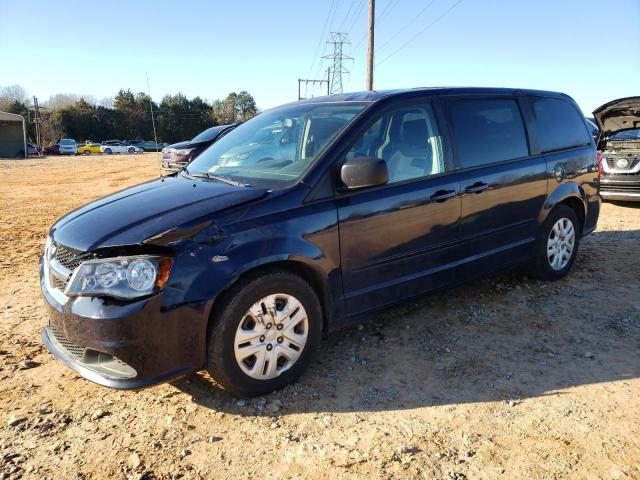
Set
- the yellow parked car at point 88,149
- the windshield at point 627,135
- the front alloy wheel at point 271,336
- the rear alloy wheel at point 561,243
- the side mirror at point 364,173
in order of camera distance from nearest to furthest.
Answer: the front alloy wheel at point 271,336
the side mirror at point 364,173
the rear alloy wheel at point 561,243
the windshield at point 627,135
the yellow parked car at point 88,149

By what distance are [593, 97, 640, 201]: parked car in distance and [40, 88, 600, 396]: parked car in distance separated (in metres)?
5.42

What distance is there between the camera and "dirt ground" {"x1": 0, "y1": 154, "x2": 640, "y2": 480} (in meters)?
2.43

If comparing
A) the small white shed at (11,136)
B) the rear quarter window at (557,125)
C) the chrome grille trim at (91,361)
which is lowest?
the chrome grille trim at (91,361)

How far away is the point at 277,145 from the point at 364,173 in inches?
38.1

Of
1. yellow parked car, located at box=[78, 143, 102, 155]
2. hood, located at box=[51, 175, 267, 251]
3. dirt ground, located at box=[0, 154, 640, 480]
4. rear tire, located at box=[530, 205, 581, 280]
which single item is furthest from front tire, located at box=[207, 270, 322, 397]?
yellow parked car, located at box=[78, 143, 102, 155]

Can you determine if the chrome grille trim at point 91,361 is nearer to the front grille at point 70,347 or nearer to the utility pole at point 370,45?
the front grille at point 70,347

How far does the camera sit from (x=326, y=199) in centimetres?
312

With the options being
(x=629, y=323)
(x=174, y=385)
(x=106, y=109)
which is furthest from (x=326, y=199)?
(x=106, y=109)

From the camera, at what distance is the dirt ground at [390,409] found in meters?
2.43

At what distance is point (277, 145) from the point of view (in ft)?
12.2

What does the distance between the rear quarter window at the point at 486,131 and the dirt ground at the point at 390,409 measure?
1.34 metres

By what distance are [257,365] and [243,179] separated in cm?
A: 127

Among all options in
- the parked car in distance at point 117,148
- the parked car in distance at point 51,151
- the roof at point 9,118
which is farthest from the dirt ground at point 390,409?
the parked car in distance at point 117,148

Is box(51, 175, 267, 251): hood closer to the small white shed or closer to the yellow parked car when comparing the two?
the small white shed
